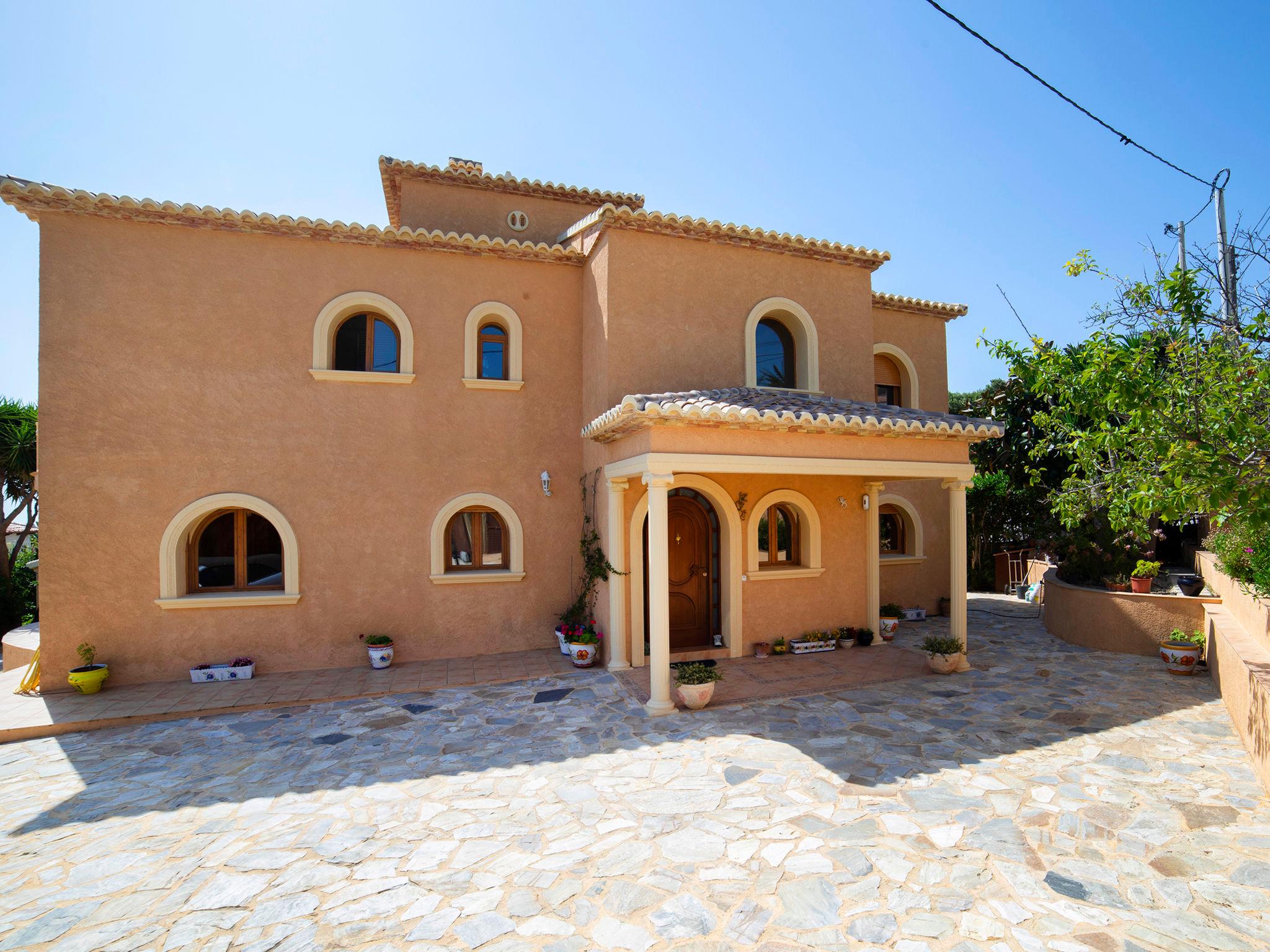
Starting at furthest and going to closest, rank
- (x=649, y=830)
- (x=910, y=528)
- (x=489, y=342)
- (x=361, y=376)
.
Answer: (x=910, y=528)
(x=489, y=342)
(x=361, y=376)
(x=649, y=830)

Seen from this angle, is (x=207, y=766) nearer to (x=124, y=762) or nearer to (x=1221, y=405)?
(x=124, y=762)

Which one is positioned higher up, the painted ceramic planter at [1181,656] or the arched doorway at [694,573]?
the arched doorway at [694,573]

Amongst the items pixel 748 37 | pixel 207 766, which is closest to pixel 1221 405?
pixel 748 37

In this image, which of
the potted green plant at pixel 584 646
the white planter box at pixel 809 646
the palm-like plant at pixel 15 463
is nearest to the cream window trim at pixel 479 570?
the potted green plant at pixel 584 646

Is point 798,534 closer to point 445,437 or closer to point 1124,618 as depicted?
point 1124,618

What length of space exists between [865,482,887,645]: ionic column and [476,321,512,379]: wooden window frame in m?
7.21

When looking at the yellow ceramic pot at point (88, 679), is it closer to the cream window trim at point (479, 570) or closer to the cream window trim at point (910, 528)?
the cream window trim at point (479, 570)

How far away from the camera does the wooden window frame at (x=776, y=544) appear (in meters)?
11.5

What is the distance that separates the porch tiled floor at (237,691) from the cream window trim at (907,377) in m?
10.2

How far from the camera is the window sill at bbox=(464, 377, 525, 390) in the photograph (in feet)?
36.3

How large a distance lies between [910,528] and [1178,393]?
9697 mm

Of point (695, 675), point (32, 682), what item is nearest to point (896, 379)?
point (695, 675)

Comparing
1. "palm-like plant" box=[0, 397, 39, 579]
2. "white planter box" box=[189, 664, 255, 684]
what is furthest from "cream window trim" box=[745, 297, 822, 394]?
"palm-like plant" box=[0, 397, 39, 579]

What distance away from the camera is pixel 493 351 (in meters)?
11.6
